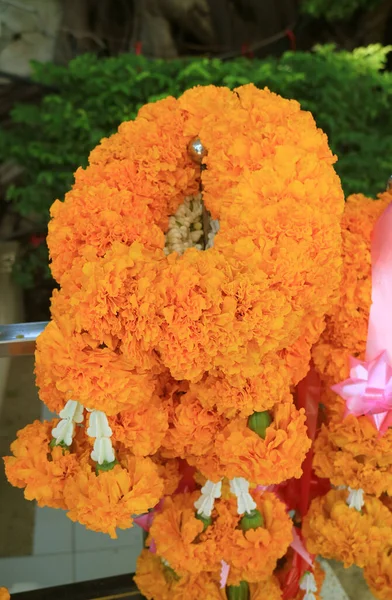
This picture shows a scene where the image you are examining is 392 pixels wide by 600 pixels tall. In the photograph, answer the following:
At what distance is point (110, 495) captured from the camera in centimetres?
55

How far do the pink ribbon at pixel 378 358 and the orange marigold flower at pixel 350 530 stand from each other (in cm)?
12

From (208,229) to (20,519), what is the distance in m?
0.63

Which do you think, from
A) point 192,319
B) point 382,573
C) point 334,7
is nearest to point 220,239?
point 192,319

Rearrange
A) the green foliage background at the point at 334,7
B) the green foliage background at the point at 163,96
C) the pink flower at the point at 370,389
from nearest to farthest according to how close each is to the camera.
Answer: the pink flower at the point at 370,389
the green foliage background at the point at 163,96
the green foliage background at the point at 334,7

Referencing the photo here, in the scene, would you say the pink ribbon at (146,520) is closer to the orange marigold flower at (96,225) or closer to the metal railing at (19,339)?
the metal railing at (19,339)

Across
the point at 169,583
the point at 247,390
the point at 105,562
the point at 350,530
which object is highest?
the point at 247,390

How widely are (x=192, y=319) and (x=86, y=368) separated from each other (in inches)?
4.3

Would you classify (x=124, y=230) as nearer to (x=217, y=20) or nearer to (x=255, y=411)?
(x=255, y=411)

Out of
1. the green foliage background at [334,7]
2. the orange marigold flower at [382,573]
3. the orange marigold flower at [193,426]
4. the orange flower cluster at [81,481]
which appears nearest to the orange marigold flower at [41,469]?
the orange flower cluster at [81,481]

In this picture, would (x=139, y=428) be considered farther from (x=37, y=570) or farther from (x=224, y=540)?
(x=37, y=570)

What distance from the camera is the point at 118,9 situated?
A: 1903 millimetres

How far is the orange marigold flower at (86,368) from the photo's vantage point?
0.50 m

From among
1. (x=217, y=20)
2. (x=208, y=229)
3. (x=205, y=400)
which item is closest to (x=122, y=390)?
(x=205, y=400)

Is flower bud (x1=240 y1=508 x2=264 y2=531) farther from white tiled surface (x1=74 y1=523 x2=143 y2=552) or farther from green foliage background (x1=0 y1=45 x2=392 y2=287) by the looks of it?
green foliage background (x1=0 y1=45 x2=392 y2=287)
